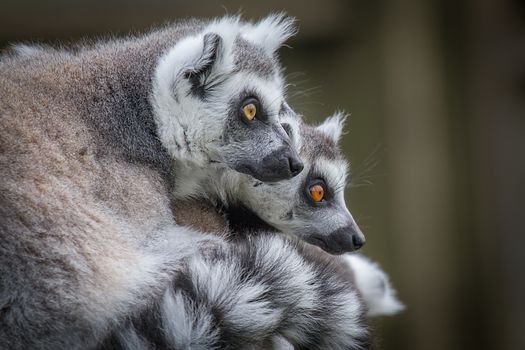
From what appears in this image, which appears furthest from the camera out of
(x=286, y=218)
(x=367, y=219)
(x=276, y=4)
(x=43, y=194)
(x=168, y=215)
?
(x=367, y=219)

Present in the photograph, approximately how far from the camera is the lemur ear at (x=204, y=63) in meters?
3.13

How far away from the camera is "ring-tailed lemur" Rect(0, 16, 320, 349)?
2471mm

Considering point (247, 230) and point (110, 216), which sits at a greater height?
point (247, 230)

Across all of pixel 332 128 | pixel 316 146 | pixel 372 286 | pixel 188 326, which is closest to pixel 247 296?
pixel 188 326

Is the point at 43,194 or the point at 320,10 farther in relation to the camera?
the point at 320,10

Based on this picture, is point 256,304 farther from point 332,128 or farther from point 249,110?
point 332,128

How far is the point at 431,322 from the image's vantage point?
19.5 ft

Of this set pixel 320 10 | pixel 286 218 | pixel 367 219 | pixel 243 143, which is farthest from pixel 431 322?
pixel 243 143

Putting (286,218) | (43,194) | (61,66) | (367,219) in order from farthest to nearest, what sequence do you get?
(367,219) → (286,218) → (61,66) → (43,194)

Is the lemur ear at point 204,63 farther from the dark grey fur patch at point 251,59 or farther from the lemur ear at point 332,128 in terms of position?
the lemur ear at point 332,128

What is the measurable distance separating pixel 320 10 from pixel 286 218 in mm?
2786

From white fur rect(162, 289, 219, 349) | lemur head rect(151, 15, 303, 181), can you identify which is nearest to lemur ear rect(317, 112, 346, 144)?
lemur head rect(151, 15, 303, 181)

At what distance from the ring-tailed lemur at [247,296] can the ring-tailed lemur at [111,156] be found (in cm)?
11

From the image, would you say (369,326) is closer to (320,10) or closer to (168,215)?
(168,215)
